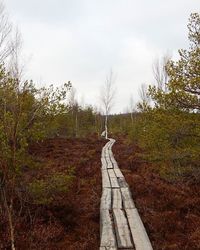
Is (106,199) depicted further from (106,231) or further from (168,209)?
(106,231)

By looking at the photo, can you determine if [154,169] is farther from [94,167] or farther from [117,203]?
[117,203]

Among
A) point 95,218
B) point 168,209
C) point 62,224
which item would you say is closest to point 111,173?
point 168,209

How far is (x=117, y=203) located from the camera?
9609 millimetres

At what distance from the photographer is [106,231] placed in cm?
743

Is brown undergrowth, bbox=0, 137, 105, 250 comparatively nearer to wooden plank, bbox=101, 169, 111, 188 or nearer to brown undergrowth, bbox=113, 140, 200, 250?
wooden plank, bbox=101, 169, 111, 188

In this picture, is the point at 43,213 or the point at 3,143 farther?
the point at 43,213

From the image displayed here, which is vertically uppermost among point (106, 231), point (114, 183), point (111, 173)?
point (111, 173)

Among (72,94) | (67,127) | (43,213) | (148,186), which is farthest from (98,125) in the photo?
(43,213)

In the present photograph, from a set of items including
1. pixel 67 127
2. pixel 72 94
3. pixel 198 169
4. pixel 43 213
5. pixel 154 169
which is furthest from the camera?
pixel 72 94

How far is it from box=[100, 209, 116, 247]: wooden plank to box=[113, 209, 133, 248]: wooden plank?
0.13 metres

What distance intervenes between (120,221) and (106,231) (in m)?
0.67

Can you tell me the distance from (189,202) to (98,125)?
4440 centimetres

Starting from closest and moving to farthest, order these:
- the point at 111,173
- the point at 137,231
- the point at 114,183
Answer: the point at 137,231 → the point at 114,183 → the point at 111,173

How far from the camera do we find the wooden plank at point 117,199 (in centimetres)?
931
